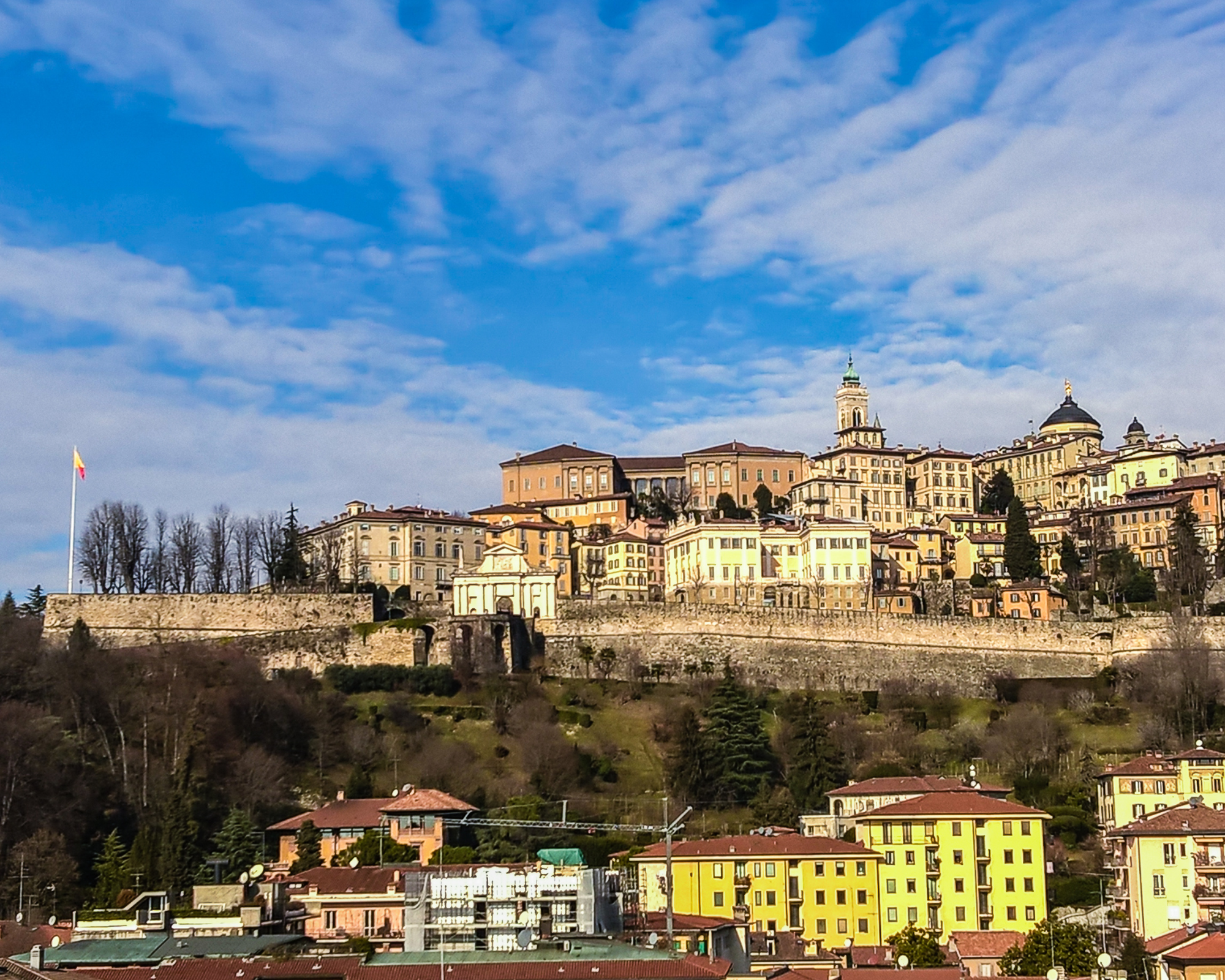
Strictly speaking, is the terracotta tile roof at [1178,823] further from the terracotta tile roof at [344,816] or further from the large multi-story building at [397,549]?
the large multi-story building at [397,549]

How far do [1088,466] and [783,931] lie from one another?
2896 inches

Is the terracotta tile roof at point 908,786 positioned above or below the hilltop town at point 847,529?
below

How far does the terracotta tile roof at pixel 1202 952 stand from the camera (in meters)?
37.2

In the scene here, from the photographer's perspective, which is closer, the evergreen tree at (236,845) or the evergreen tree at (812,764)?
the evergreen tree at (236,845)

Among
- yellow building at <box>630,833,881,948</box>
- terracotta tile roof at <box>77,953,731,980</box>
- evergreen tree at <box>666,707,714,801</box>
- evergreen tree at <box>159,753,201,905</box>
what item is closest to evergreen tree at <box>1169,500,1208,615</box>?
evergreen tree at <box>666,707,714,801</box>

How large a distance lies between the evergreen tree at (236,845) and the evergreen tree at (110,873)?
280cm

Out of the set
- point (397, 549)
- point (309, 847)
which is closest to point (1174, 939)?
point (309, 847)

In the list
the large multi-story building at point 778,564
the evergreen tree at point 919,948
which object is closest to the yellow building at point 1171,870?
the evergreen tree at point 919,948

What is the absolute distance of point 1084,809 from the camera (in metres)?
63.3

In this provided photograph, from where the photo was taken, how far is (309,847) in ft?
182

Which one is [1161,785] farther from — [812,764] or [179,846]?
[179,846]

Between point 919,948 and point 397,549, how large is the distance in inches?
2539

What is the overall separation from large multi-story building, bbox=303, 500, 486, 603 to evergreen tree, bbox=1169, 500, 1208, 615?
38219mm

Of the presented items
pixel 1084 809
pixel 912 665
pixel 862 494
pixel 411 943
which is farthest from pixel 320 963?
pixel 862 494
